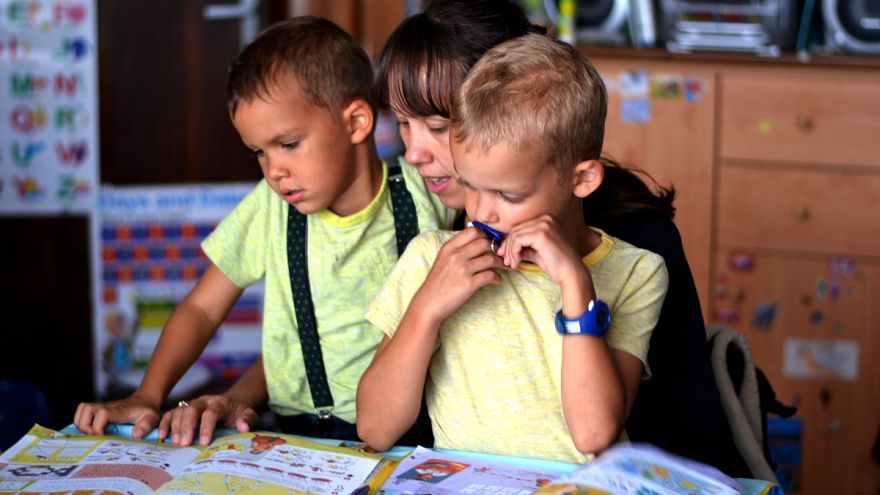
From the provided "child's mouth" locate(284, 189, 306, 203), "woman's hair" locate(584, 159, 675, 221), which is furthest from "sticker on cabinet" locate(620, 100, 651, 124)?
"child's mouth" locate(284, 189, 306, 203)

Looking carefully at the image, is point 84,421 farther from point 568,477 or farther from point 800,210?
point 800,210

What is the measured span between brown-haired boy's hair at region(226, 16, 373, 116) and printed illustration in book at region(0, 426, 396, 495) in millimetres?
504

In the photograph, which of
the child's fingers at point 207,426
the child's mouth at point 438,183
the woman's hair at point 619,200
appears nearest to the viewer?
the child's fingers at point 207,426

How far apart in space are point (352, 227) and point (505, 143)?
0.44 meters

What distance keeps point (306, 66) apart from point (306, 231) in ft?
0.79

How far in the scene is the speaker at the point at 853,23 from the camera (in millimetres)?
3104

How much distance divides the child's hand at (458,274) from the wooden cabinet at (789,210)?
2032 mm

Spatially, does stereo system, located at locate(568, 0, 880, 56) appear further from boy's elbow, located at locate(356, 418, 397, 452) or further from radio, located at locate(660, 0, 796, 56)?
boy's elbow, located at locate(356, 418, 397, 452)

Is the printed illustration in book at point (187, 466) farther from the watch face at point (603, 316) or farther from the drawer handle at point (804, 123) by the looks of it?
the drawer handle at point (804, 123)

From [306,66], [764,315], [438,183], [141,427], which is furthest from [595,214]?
[764,315]

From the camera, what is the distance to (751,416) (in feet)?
5.17

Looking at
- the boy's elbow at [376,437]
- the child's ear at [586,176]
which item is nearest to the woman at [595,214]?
the child's ear at [586,176]

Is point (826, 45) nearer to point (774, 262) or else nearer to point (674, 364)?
point (774, 262)

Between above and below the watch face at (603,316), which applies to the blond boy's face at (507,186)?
above
